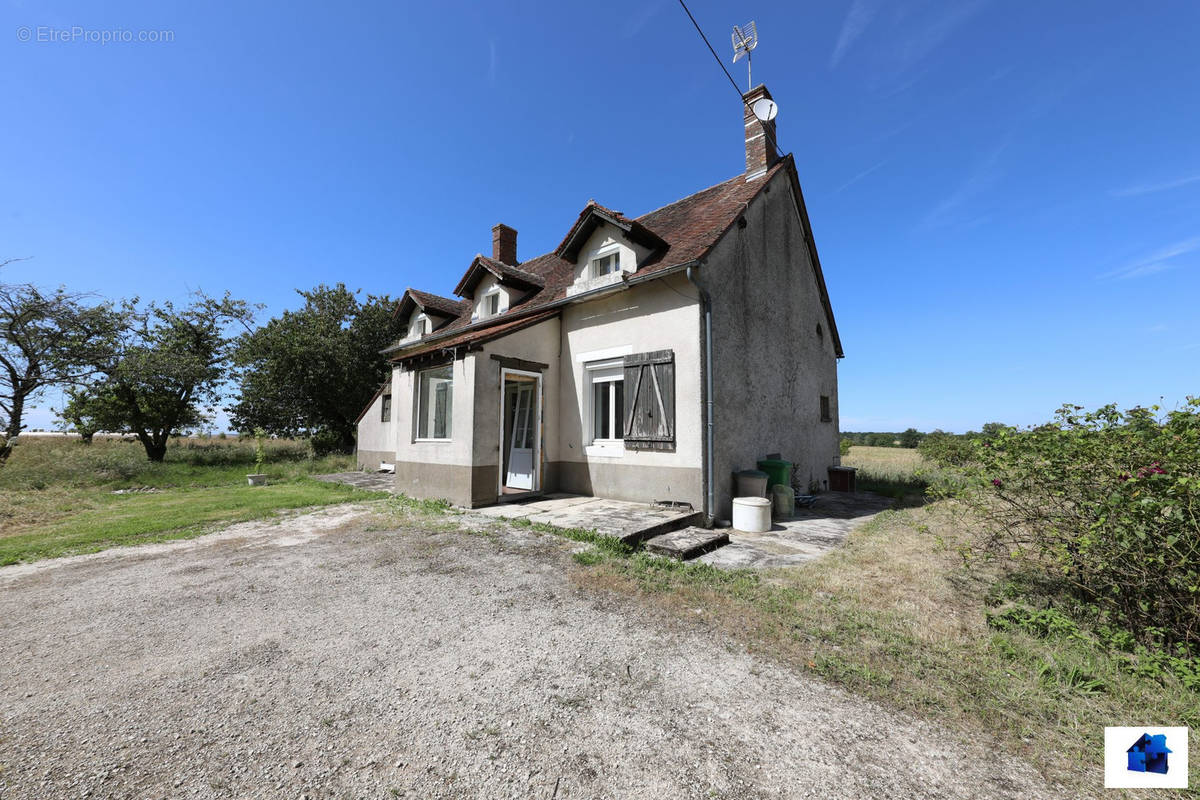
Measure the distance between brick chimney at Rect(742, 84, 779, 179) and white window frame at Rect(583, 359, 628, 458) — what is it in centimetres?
592

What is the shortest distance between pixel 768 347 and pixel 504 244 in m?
10.0

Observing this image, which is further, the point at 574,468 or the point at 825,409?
the point at 825,409

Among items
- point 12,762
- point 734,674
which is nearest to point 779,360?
point 734,674

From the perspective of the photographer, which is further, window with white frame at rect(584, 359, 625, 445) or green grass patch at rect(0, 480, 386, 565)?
window with white frame at rect(584, 359, 625, 445)

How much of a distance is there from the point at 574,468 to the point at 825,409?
7887 millimetres

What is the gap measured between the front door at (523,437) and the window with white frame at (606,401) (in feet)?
4.16

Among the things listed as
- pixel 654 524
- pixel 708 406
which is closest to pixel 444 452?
pixel 654 524

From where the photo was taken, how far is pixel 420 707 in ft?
8.35

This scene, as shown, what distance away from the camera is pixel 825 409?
494 inches

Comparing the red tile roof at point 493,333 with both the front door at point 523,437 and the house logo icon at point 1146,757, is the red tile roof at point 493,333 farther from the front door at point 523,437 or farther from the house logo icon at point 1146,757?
the house logo icon at point 1146,757

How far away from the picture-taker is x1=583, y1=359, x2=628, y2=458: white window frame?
8.75m

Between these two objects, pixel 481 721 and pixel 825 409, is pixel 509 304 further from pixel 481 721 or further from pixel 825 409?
pixel 481 721

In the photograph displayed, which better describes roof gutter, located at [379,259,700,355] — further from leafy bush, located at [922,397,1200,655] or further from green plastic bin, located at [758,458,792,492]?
leafy bush, located at [922,397,1200,655]

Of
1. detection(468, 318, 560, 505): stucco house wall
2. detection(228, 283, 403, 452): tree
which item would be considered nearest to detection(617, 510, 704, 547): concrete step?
detection(468, 318, 560, 505): stucco house wall
